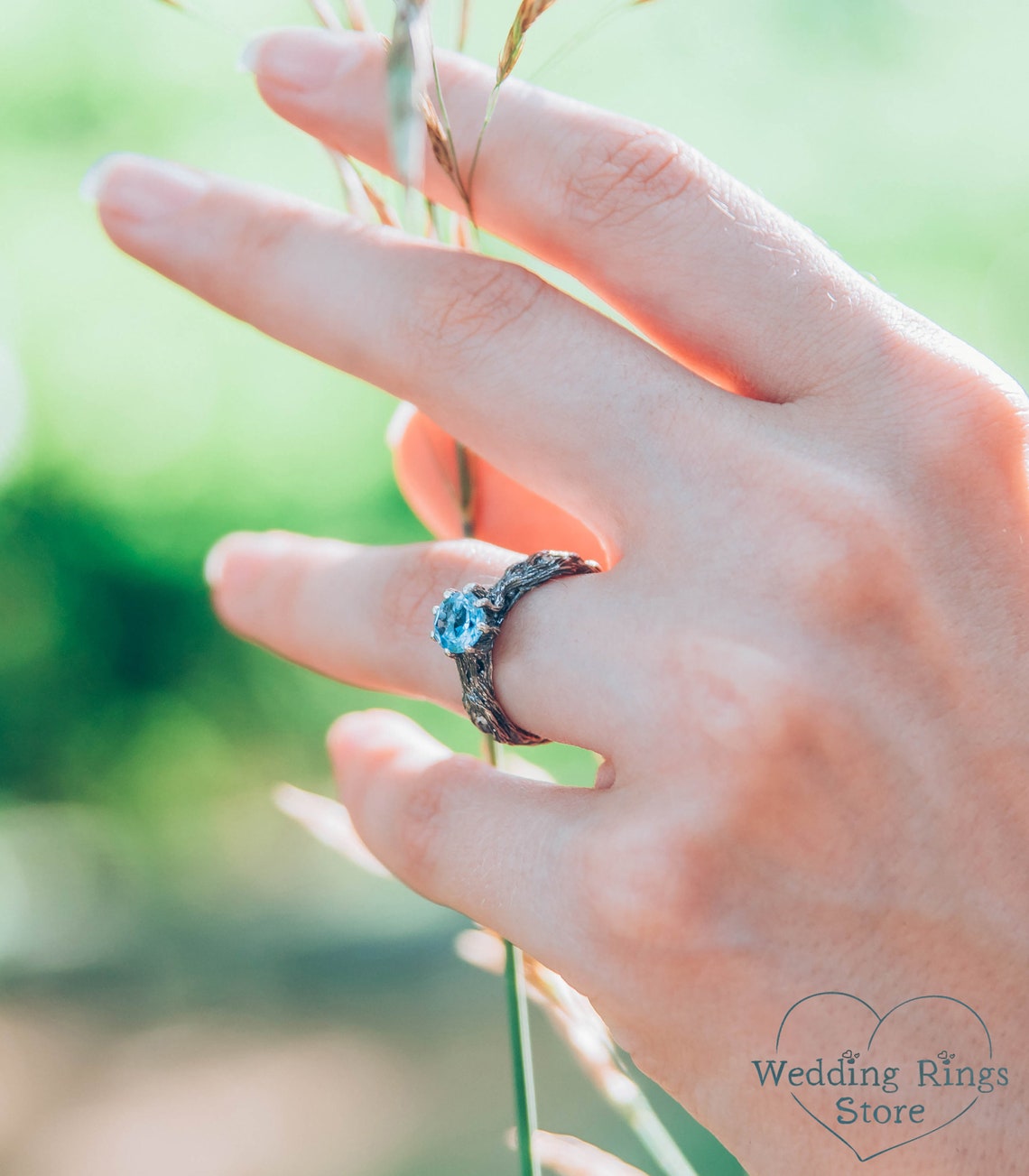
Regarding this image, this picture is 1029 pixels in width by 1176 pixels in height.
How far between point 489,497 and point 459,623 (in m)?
0.24

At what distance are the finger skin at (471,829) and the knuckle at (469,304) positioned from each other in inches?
12.8

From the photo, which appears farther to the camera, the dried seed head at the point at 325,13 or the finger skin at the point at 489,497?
the finger skin at the point at 489,497

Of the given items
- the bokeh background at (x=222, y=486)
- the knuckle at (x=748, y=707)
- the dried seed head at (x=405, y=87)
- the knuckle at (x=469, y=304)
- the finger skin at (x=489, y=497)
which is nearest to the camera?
the dried seed head at (x=405, y=87)

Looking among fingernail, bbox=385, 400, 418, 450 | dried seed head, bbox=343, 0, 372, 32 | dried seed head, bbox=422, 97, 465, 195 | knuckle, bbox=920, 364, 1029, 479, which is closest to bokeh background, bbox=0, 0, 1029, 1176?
fingernail, bbox=385, 400, 418, 450

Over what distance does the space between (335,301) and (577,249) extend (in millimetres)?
194

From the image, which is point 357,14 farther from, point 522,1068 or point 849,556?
point 522,1068

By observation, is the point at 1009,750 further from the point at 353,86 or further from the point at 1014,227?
the point at 1014,227

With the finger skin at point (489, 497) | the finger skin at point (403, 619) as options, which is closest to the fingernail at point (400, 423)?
the finger skin at point (489, 497)

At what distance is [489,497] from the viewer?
0.91m

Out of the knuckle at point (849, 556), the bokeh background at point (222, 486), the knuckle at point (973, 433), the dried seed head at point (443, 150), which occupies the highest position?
the dried seed head at point (443, 150)

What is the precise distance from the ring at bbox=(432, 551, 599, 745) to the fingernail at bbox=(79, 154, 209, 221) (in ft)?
1.39

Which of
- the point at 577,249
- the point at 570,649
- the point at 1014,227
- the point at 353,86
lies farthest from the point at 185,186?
the point at 1014,227

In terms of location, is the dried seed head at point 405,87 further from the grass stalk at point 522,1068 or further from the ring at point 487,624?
the grass stalk at point 522,1068

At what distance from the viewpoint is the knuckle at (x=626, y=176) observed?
705 mm
